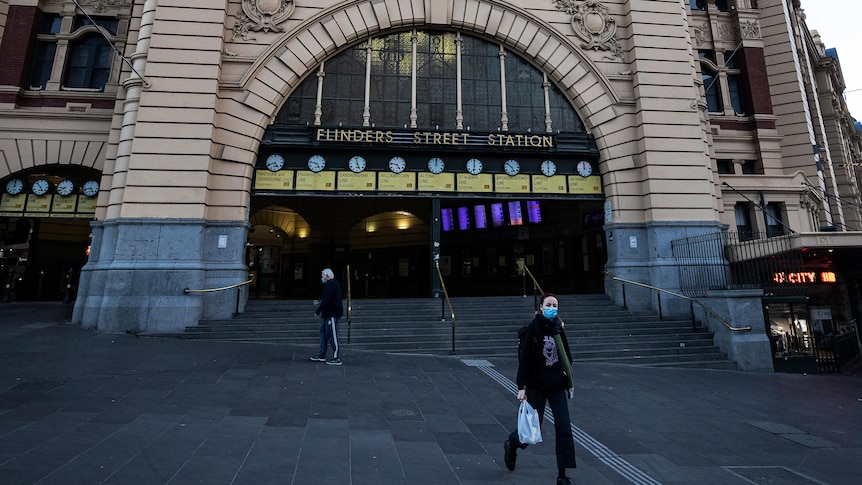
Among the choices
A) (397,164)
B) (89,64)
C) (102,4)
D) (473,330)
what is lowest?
(473,330)

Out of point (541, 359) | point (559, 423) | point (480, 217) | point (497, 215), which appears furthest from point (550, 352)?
point (480, 217)

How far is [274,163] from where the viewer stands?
1577 cm

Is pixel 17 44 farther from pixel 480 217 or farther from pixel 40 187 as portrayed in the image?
pixel 480 217

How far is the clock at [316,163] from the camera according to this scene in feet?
52.4

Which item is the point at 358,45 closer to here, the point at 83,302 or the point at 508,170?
the point at 508,170

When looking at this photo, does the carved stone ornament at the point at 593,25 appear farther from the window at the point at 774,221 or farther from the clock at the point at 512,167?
the window at the point at 774,221

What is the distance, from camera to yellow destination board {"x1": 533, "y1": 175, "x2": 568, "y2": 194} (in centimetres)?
1725

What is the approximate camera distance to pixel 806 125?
2347cm

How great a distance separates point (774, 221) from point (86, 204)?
32856 millimetres

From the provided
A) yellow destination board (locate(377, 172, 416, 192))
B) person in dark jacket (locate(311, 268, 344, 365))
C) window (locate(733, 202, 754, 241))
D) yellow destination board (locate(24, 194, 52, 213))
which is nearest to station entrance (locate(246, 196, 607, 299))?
yellow destination board (locate(377, 172, 416, 192))

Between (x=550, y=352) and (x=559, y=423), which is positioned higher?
(x=550, y=352)

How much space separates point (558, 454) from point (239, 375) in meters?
6.47

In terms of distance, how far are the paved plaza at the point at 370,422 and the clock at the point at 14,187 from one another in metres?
10.9

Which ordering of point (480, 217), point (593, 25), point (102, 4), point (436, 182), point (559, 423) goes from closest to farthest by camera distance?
1. point (559, 423)
2. point (436, 182)
3. point (593, 25)
4. point (102, 4)
5. point (480, 217)
